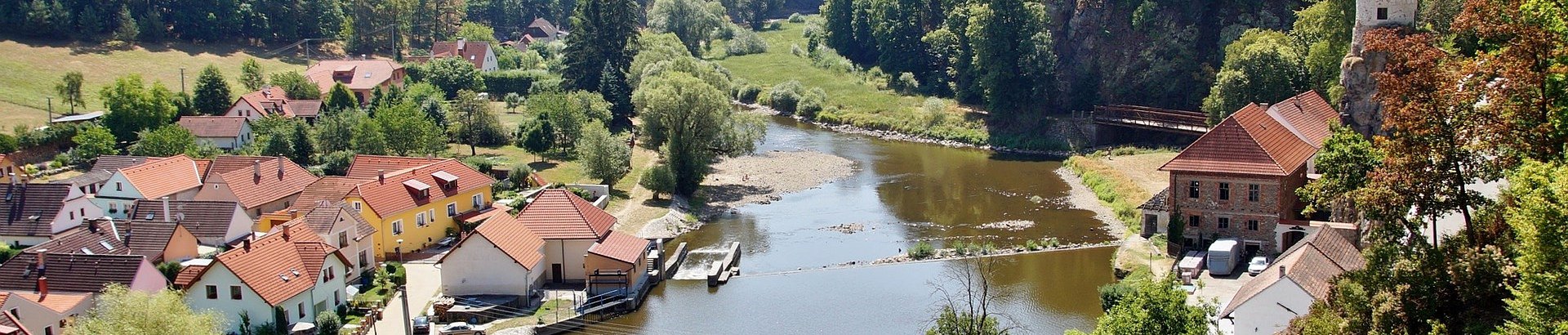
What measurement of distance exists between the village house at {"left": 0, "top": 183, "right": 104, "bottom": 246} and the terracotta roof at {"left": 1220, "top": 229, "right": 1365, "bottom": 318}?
34.9 metres

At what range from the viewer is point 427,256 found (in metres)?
42.8

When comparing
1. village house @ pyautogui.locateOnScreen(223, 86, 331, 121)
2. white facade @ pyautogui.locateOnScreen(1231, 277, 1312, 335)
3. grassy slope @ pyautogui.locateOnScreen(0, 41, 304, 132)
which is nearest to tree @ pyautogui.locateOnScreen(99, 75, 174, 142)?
village house @ pyautogui.locateOnScreen(223, 86, 331, 121)

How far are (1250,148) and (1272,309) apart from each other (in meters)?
13.1

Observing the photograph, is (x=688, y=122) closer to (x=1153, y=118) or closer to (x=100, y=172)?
(x=100, y=172)

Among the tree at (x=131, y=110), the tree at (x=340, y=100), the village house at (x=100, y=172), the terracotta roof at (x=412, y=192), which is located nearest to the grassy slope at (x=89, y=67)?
the tree at (x=131, y=110)

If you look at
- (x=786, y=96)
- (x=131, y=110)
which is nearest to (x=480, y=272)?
(x=131, y=110)

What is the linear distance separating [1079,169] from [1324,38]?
37.7ft

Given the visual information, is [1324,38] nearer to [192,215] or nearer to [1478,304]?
[1478,304]

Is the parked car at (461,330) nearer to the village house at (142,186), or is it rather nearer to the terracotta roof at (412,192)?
the terracotta roof at (412,192)

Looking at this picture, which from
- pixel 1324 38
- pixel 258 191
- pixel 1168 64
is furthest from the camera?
pixel 1168 64

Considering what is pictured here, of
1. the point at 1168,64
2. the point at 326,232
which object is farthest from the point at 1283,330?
the point at 1168,64

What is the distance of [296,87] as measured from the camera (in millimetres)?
70500

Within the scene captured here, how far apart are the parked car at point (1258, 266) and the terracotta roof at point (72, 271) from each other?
2957 centimetres

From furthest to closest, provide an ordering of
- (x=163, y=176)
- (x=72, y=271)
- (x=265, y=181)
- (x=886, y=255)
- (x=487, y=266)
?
(x=163, y=176) < (x=265, y=181) < (x=886, y=255) < (x=487, y=266) < (x=72, y=271)
